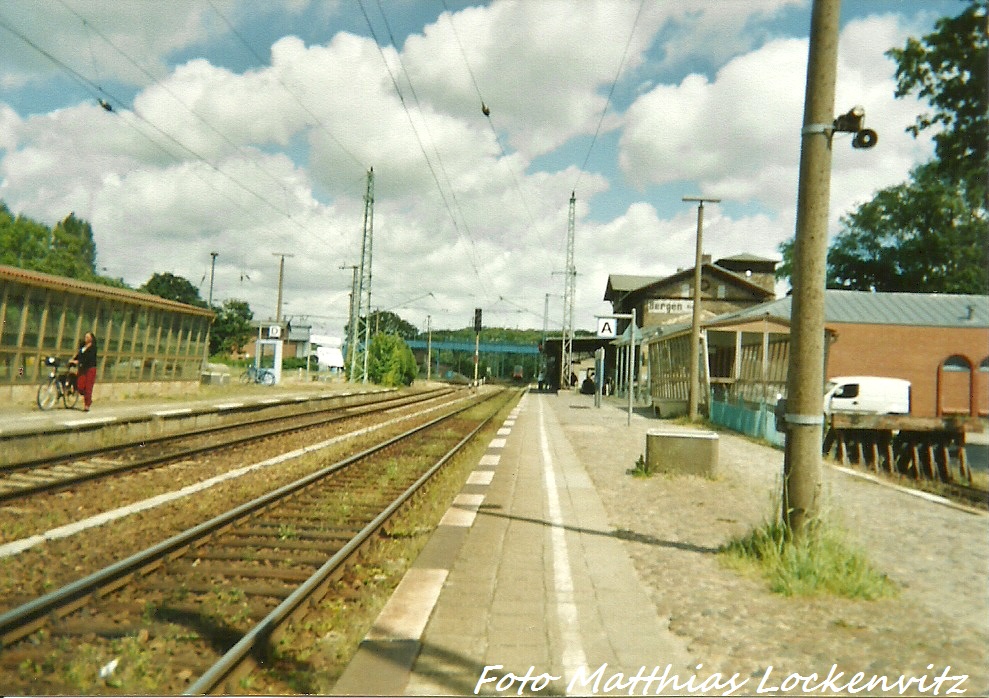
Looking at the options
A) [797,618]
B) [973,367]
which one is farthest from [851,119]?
[973,367]

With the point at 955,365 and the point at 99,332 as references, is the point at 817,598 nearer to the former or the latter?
the point at 99,332

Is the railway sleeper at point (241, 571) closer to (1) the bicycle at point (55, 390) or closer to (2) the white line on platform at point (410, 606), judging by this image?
(2) the white line on platform at point (410, 606)

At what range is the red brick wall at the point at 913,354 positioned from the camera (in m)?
32.8

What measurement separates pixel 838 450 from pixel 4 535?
1470cm

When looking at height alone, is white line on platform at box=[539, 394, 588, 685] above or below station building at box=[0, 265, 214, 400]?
below

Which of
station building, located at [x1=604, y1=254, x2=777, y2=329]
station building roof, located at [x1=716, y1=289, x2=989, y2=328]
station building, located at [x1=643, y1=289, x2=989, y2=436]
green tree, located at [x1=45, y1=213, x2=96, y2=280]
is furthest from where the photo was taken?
green tree, located at [x1=45, y1=213, x2=96, y2=280]

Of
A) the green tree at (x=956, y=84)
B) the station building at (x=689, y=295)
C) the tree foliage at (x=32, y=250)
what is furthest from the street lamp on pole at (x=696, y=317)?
the tree foliage at (x=32, y=250)

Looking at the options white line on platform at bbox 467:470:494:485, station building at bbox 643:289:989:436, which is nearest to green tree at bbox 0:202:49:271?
station building at bbox 643:289:989:436

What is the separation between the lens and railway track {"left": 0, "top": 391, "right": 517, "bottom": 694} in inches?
144

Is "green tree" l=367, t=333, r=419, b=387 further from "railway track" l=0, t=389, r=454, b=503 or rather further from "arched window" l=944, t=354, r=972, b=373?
"railway track" l=0, t=389, r=454, b=503

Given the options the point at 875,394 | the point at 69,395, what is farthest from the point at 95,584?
the point at 875,394

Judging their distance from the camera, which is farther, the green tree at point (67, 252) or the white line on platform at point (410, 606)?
the green tree at point (67, 252)

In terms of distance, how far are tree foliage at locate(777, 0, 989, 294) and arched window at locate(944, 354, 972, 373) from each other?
3223 mm

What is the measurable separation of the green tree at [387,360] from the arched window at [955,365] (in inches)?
1311
